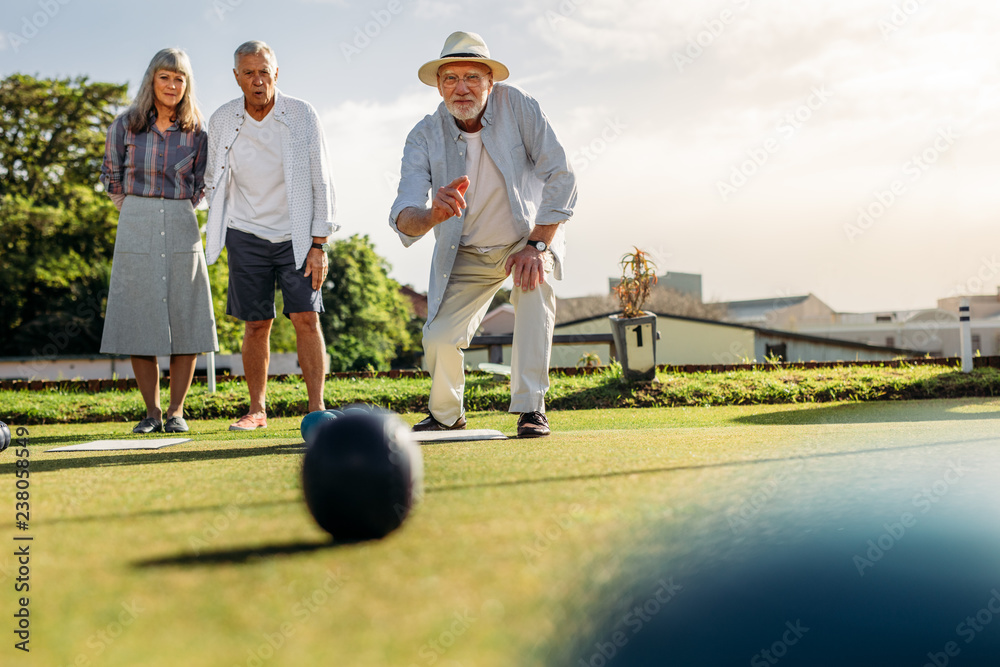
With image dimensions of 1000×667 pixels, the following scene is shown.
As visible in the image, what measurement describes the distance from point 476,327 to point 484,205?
69 centimetres

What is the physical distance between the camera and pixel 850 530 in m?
1.47

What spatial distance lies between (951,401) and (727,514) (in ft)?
19.8

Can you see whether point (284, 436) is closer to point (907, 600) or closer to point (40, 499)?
point (40, 499)

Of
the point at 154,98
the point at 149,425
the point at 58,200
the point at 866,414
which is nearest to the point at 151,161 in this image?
the point at 154,98

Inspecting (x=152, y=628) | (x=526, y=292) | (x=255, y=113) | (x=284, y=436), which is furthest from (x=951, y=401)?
(x=152, y=628)

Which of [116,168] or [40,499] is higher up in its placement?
[116,168]

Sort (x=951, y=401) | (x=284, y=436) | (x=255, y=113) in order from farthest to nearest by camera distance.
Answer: (x=951, y=401), (x=255, y=113), (x=284, y=436)

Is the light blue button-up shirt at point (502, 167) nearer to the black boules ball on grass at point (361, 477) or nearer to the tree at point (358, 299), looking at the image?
the black boules ball on grass at point (361, 477)

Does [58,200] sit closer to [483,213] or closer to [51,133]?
[51,133]

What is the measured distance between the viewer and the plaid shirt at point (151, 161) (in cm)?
498

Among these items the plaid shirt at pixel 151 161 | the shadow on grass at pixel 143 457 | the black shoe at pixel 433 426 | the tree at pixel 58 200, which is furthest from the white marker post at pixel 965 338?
the tree at pixel 58 200

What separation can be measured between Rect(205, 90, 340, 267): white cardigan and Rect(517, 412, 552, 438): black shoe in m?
1.77

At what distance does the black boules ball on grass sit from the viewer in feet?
5.11

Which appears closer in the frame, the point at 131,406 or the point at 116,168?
the point at 116,168
